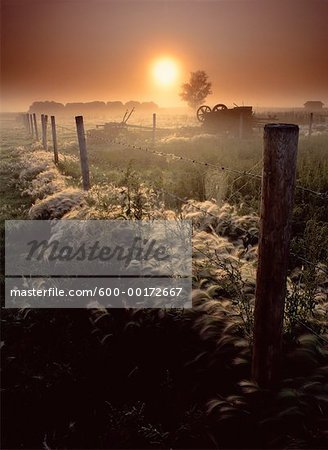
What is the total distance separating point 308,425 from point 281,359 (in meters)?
0.46

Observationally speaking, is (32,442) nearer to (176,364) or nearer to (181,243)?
(176,364)

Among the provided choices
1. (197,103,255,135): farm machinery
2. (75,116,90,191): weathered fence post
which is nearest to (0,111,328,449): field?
(75,116,90,191): weathered fence post

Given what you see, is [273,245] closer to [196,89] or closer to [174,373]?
[174,373]

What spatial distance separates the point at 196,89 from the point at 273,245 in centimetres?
7483

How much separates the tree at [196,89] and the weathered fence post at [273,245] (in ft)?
244

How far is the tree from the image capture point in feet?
236

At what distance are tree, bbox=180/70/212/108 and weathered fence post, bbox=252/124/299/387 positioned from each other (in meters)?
74.2

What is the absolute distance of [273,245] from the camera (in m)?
2.55

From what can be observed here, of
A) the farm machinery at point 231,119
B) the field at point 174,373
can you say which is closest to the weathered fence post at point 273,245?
the field at point 174,373

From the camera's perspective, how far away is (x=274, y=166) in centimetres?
240

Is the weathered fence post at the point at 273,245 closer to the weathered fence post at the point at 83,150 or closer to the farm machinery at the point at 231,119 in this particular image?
the weathered fence post at the point at 83,150

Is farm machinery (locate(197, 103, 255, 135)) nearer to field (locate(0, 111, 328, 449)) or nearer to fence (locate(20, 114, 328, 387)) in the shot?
field (locate(0, 111, 328, 449))

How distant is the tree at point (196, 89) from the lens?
72.0 m

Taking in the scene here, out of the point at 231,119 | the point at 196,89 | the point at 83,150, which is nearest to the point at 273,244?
the point at 83,150
